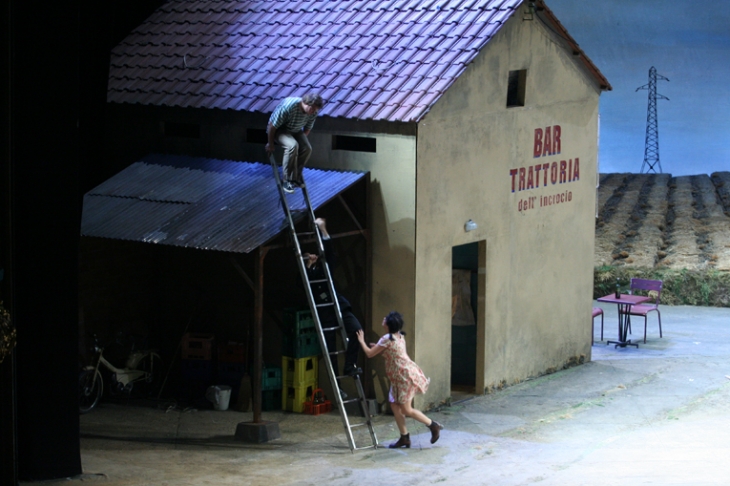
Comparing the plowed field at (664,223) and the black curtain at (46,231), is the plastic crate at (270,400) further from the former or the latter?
the plowed field at (664,223)

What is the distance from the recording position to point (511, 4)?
14086 millimetres

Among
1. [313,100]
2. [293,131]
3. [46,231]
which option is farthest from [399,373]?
[46,231]

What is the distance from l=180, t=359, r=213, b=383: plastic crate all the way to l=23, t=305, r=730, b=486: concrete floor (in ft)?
2.26

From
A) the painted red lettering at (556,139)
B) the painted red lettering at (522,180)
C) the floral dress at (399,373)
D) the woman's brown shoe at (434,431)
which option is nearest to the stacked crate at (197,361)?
the floral dress at (399,373)

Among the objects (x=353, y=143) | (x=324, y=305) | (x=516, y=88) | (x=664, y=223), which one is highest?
(x=516, y=88)

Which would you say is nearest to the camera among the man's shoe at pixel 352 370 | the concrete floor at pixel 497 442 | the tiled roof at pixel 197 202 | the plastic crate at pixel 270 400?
the concrete floor at pixel 497 442

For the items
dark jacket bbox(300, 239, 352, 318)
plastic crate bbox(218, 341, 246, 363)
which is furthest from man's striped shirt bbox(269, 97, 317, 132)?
plastic crate bbox(218, 341, 246, 363)

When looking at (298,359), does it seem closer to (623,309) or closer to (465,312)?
(465,312)

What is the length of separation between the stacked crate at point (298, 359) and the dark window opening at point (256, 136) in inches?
95.7

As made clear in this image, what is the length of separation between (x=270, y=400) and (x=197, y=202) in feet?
9.11

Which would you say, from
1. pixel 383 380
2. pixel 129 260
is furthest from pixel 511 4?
pixel 129 260

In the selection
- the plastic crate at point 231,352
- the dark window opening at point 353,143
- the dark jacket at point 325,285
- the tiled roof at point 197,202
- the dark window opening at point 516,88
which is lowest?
the plastic crate at point 231,352

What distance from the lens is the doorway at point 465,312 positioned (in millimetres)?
14883

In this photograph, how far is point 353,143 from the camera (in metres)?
13.6
